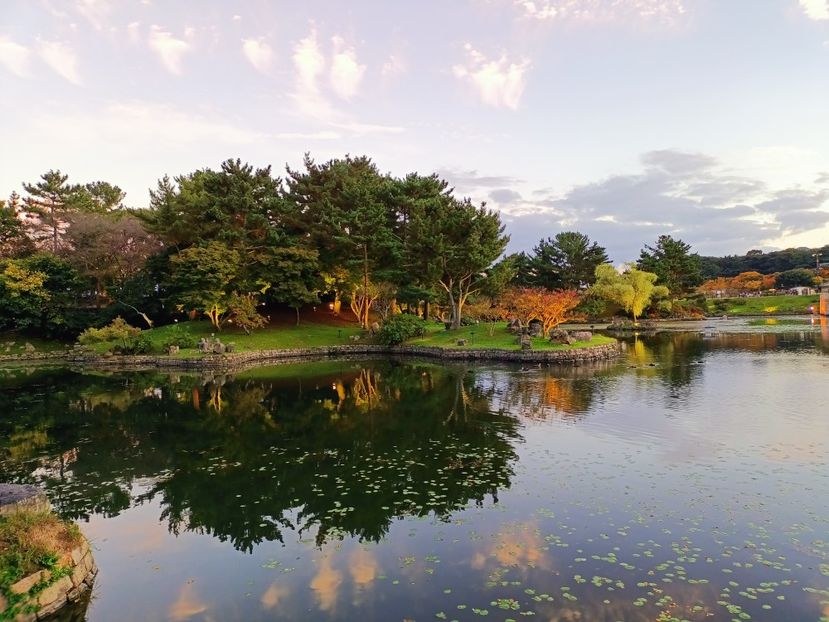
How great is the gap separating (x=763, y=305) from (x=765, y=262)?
49.2 meters

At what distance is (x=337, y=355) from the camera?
4550cm

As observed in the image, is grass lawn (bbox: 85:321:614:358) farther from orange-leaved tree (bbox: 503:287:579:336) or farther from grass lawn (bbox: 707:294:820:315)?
grass lawn (bbox: 707:294:820:315)

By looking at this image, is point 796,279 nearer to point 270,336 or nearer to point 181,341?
point 270,336

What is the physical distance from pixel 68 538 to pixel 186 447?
357 inches

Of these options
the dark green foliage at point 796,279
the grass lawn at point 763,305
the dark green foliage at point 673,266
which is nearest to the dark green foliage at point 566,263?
the dark green foliage at point 673,266

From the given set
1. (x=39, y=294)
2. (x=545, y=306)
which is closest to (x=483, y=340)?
Result: (x=545, y=306)

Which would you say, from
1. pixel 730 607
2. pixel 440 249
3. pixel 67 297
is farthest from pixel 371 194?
pixel 730 607

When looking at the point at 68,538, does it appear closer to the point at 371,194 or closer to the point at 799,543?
the point at 799,543

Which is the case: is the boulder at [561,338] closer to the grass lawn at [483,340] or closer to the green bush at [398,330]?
the grass lawn at [483,340]

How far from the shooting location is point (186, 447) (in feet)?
57.8

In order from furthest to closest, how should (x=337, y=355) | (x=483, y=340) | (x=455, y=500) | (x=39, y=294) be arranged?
(x=39, y=294) → (x=337, y=355) → (x=483, y=340) → (x=455, y=500)

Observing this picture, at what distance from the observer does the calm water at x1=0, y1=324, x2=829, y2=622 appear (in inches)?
316

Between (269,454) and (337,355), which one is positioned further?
(337,355)

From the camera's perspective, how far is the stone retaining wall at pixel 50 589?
7.48 meters
